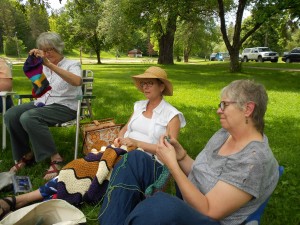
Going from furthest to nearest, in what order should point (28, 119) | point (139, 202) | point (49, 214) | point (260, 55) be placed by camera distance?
point (260, 55) → point (28, 119) → point (49, 214) → point (139, 202)

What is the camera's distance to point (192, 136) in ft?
17.7

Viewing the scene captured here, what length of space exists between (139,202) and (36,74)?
2.36 metres

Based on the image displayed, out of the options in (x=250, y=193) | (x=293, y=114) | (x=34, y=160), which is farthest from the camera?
(x=293, y=114)

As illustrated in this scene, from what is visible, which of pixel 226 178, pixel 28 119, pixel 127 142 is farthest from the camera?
pixel 28 119

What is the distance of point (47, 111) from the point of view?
3.94 m

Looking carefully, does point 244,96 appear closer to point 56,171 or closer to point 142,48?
point 56,171

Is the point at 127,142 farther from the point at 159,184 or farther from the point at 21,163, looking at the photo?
the point at 21,163

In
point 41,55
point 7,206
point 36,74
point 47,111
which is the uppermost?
point 41,55

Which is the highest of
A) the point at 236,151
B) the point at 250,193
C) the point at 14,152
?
the point at 236,151

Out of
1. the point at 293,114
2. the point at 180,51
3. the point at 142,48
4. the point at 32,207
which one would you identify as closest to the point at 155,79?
the point at 32,207

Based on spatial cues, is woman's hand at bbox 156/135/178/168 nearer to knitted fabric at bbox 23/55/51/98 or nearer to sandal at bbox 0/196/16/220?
sandal at bbox 0/196/16/220

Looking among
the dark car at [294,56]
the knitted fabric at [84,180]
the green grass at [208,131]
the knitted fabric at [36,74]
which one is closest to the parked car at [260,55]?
the dark car at [294,56]

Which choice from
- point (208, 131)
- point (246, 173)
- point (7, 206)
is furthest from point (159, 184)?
point (208, 131)

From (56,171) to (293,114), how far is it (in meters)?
5.26
